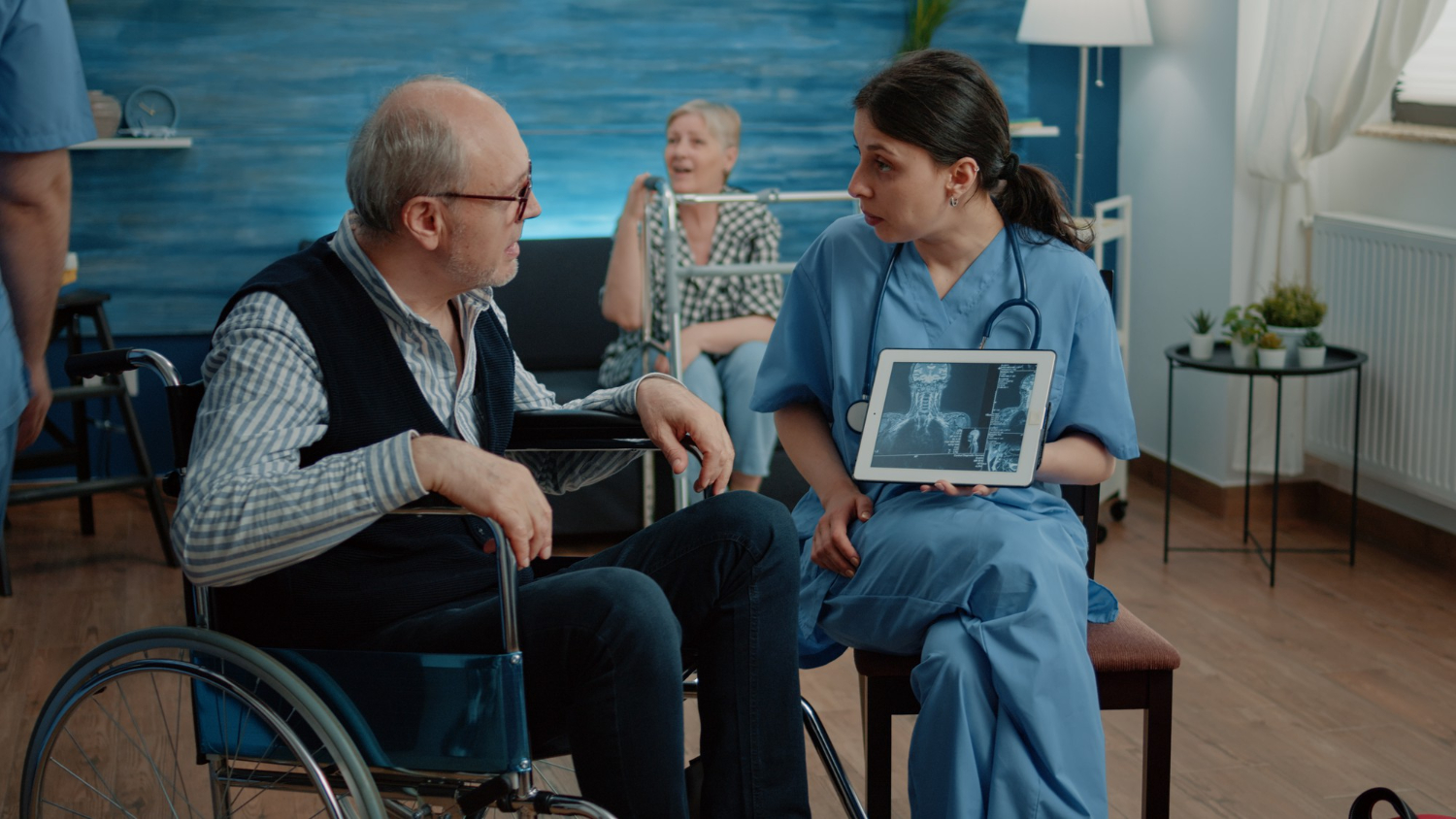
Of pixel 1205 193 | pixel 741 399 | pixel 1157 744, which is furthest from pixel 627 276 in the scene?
pixel 1157 744

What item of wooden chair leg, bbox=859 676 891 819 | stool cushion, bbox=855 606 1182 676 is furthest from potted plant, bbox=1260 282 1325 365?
wooden chair leg, bbox=859 676 891 819

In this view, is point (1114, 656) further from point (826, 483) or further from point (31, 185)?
point (31, 185)

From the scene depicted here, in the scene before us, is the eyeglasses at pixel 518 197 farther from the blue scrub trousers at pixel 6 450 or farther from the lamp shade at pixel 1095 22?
the lamp shade at pixel 1095 22

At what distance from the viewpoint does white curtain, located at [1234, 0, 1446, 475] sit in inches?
122

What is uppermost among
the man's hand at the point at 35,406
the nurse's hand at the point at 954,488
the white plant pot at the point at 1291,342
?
the man's hand at the point at 35,406

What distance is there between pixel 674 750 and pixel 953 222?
0.77m

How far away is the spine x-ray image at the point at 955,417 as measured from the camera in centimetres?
158

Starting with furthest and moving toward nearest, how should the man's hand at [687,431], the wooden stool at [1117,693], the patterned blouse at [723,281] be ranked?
the patterned blouse at [723,281]
the wooden stool at [1117,693]
the man's hand at [687,431]

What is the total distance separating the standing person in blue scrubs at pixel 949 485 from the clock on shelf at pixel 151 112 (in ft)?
9.41

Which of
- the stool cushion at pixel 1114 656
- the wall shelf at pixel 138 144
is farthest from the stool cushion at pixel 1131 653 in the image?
the wall shelf at pixel 138 144

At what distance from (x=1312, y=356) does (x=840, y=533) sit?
6.29 ft

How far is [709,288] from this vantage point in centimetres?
320

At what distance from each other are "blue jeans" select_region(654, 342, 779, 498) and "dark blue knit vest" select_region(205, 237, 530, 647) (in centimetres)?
161

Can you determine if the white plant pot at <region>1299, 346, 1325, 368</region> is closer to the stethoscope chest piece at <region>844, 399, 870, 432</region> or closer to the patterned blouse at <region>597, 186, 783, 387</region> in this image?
the patterned blouse at <region>597, 186, 783, 387</region>
